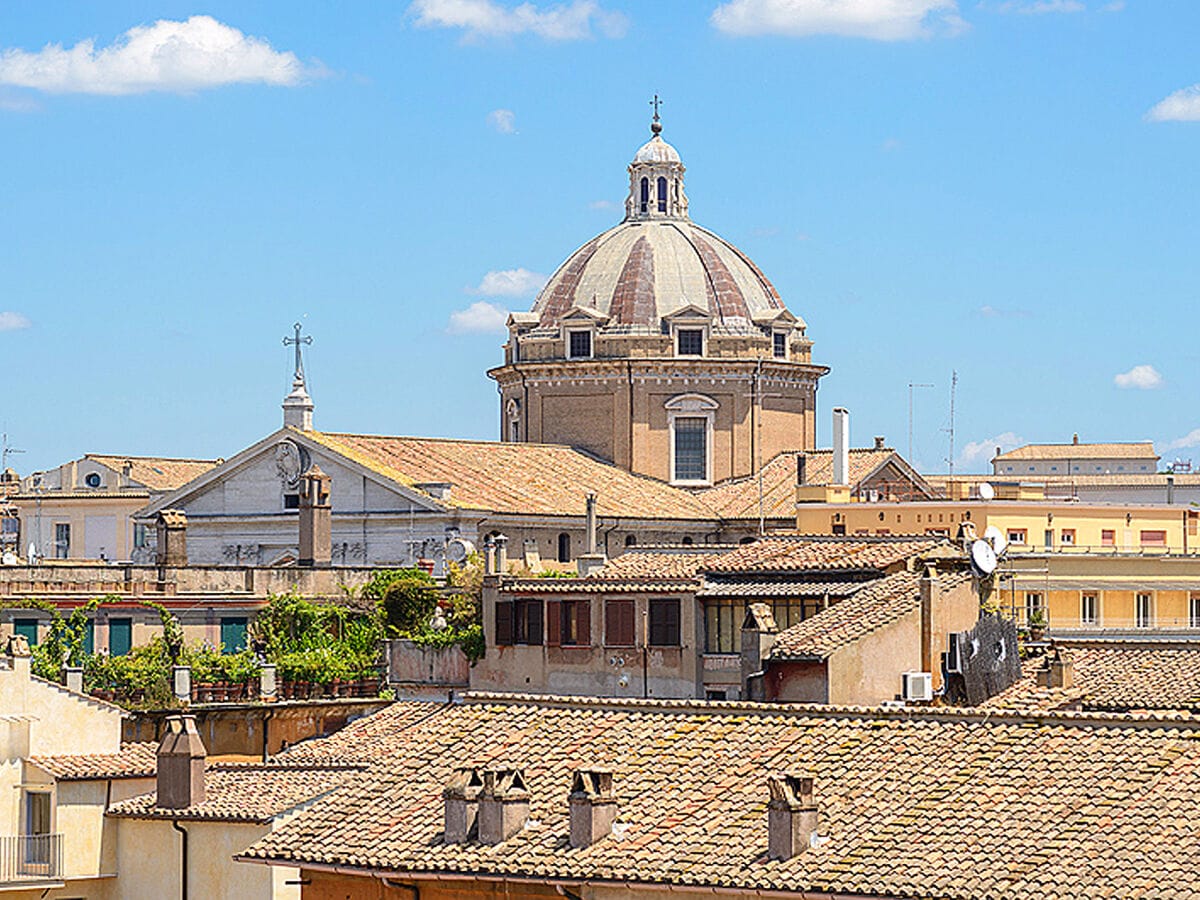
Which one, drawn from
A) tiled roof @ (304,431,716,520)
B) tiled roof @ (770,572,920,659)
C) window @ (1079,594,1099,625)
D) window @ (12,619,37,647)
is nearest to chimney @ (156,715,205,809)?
tiled roof @ (770,572,920,659)

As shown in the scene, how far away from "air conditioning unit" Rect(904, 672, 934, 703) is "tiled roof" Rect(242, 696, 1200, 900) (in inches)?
339

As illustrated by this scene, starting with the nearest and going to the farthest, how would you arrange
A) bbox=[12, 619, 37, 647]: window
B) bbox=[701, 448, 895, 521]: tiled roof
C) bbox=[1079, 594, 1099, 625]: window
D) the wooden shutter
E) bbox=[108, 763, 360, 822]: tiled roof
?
bbox=[108, 763, 360, 822]: tiled roof
the wooden shutter
bbox=[12, 619, 37, 647]: window
bbox=[1079, 594, 1099, 625]: window
bbox=[701, 448, 895, 521]: tiled roof

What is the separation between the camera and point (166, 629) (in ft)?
163

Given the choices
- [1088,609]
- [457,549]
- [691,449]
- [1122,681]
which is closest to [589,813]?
[1122,681]

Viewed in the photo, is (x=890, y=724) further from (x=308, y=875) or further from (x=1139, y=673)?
(x=1139, y=673)

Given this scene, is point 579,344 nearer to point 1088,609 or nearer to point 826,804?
point 1088,609

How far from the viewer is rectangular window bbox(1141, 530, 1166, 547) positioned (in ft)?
200

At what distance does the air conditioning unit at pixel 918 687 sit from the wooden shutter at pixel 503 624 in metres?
10.4

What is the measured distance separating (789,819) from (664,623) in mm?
18977

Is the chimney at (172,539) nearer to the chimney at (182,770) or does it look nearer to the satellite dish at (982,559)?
the satellite dish at (982,559)

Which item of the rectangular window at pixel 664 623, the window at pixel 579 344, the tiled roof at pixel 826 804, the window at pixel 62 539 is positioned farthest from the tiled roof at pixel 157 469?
the tiled roof at pixel 826 804

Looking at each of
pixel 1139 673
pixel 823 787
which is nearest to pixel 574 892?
pixel 823 787

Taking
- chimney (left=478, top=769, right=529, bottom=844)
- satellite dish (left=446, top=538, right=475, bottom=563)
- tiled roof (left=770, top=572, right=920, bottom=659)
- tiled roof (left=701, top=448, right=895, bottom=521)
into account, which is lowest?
chimney (left=478, top=769, right=529, bottom=844)

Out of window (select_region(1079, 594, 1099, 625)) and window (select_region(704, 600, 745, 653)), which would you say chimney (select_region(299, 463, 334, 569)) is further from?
window (select_region(704, 600, 745, 653))
